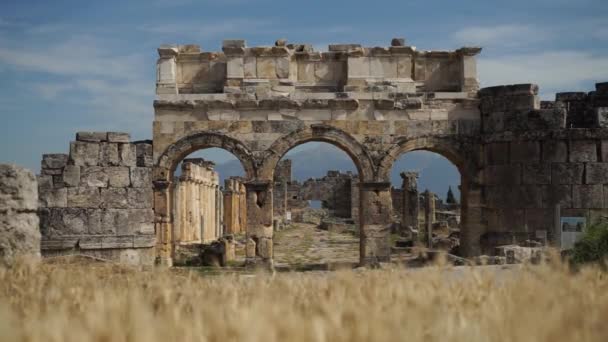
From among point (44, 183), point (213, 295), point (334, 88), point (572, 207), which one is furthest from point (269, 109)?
point (213, 295)

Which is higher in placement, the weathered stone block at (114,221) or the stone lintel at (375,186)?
the stone lintel at (375,186)

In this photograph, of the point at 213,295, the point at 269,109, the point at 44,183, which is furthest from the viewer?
the point at 269,109

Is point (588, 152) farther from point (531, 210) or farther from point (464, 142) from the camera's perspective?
point (464, 142)

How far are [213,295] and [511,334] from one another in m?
2.53

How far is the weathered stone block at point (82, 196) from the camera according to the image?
546 inches

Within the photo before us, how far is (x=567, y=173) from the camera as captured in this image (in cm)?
1708

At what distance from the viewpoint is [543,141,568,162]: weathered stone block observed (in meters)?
17.2

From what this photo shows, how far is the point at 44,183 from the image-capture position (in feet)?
45.4

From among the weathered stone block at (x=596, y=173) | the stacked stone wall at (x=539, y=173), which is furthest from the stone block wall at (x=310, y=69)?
the weathered stone block at (x=596, y=173)

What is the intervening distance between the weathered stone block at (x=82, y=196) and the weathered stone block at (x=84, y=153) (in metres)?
0.49

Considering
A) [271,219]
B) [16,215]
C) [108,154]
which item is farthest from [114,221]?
[16,215]

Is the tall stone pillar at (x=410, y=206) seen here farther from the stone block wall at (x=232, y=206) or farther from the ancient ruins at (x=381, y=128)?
the ancient ruins at (x=381, y=128)

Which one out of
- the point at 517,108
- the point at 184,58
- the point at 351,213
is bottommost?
the point at 351,213

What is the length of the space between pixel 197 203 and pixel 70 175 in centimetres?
1781
